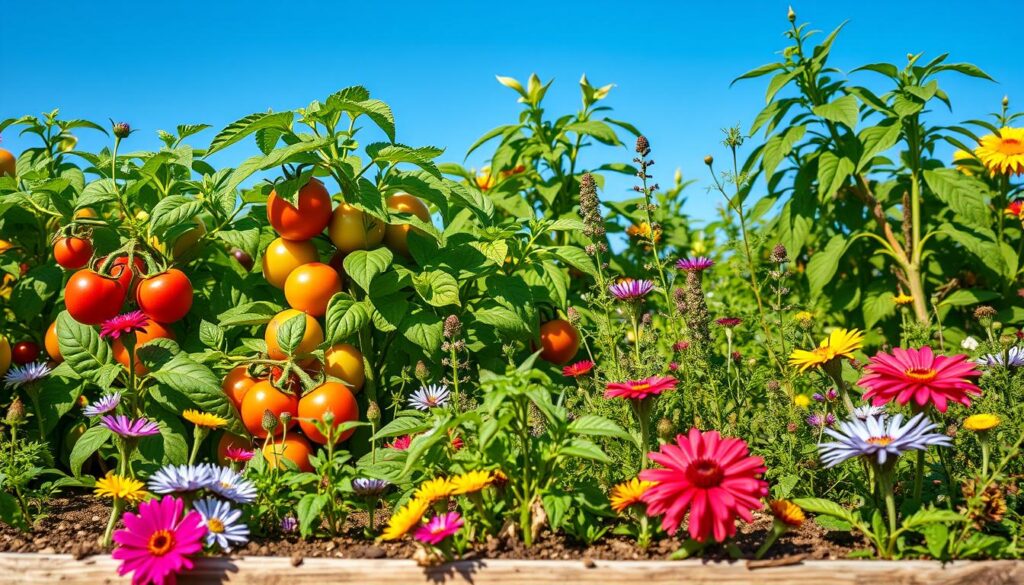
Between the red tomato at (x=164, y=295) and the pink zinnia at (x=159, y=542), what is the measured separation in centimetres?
84

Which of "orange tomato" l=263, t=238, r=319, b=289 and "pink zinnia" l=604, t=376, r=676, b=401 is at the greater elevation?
"orange tomato" l=263, t=238, r=319, b=289

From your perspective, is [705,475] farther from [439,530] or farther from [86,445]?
[86,445]

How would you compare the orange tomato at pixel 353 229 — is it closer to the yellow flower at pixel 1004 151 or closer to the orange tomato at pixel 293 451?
the orange tomato at pixel 293 451

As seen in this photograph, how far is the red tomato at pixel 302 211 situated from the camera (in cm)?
252

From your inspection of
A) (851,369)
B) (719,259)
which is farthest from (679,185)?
(851,369)

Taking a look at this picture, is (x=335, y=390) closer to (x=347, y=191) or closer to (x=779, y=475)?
(x=347, y=191)

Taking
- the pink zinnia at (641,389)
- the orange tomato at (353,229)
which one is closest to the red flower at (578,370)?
the pink zinnia at (641,389)

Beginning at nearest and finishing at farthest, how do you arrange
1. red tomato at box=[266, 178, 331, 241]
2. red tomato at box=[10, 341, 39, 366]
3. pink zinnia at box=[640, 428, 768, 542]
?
pink zinnia at box=[640, 428, 768, 542] → red tomato at box=[266, 178, 331, 241] → red tomato at box=[10, 341, 39, 366]

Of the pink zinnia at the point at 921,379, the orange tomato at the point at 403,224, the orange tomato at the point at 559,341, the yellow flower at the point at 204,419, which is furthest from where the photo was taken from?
the orange tomato at the point at 559,341

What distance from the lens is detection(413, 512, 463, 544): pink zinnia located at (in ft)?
5.71

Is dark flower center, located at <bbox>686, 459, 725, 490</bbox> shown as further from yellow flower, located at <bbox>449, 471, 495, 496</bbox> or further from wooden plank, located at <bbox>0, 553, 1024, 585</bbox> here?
yellow flower, located at <bbox>449, 471, 495, 496</bbox>

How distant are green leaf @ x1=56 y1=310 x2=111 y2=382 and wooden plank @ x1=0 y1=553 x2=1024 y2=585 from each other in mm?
1001

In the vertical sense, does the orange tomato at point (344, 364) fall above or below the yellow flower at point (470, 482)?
above

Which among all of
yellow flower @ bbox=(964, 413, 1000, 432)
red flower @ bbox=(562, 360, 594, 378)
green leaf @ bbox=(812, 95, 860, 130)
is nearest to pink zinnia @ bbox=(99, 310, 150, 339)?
red flower @ bbox=(562, 360, 594, 378)
